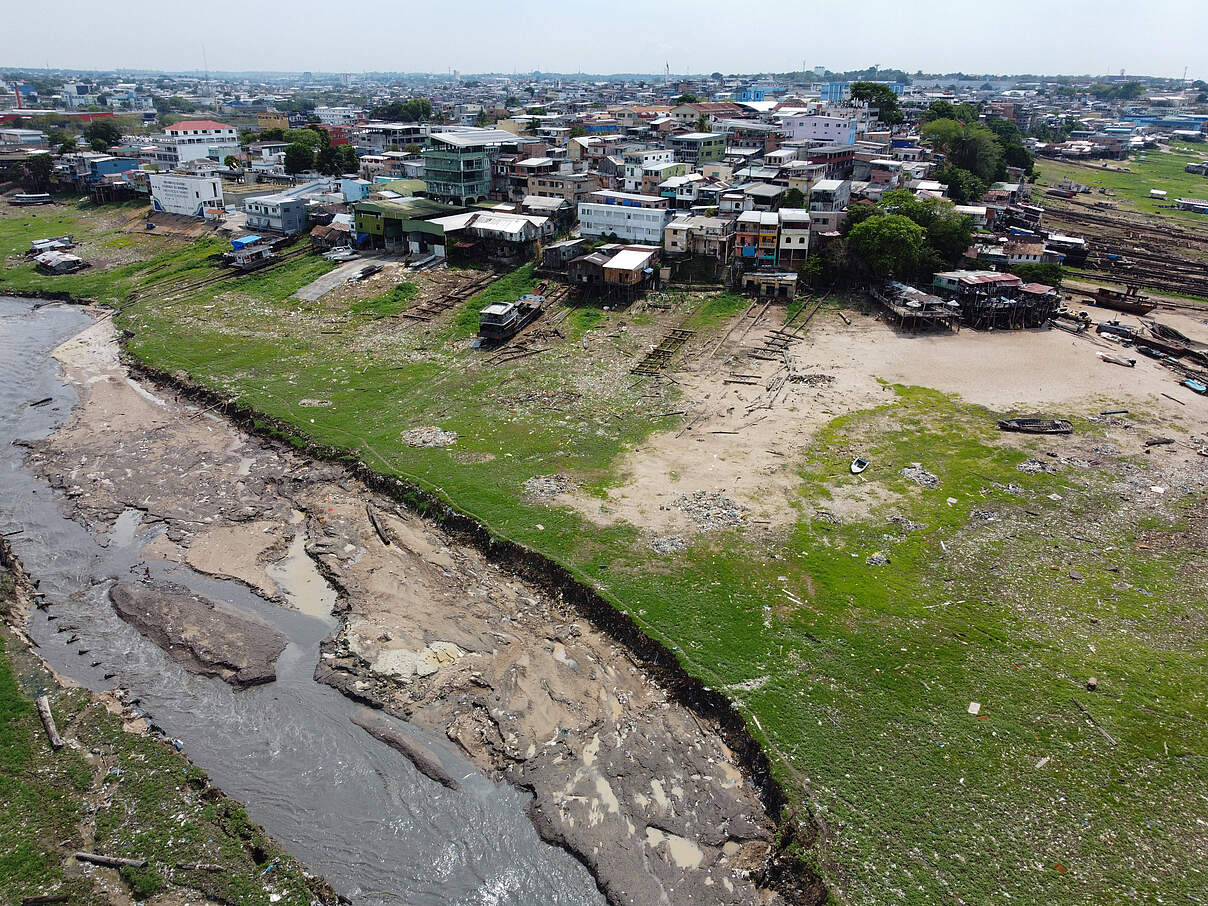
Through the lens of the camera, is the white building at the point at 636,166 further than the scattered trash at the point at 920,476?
Yes

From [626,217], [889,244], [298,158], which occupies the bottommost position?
[889,244]

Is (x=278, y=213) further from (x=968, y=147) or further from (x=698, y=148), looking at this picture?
(x=968, y=147)

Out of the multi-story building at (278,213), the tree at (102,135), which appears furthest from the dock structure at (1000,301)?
the tree at (102,135)

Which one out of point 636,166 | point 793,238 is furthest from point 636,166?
point 793,238

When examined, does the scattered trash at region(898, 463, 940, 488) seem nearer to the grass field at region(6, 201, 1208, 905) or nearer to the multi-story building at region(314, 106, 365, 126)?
the grass field at region(6, 201, 1208, 905)

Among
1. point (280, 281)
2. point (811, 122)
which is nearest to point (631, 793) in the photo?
point (280, 281)

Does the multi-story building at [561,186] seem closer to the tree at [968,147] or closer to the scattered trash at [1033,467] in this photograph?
the scattered trash at [1033,467]
